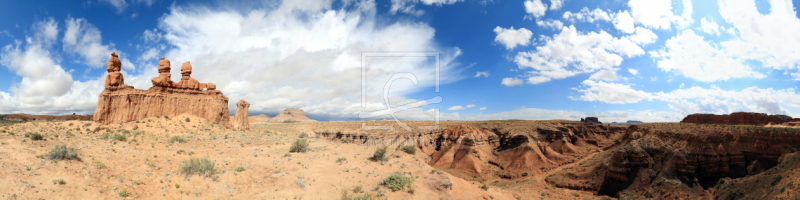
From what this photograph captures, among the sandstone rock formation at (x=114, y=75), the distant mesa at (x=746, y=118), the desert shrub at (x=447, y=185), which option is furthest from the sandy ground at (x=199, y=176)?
the distant mesa at (x=746, y=118)

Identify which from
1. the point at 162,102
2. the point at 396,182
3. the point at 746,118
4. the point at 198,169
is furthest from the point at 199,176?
the point at 746,118

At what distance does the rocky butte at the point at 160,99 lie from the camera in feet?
101

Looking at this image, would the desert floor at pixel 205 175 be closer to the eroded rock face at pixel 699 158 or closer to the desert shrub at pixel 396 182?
the desert shrub at pixel 396 182

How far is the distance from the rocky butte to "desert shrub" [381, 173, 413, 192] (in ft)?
107

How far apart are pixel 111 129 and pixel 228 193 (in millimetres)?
26462

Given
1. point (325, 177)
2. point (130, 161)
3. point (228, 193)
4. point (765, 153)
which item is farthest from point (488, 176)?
point (130, 161)

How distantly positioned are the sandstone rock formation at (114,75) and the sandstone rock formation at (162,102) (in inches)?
4.4

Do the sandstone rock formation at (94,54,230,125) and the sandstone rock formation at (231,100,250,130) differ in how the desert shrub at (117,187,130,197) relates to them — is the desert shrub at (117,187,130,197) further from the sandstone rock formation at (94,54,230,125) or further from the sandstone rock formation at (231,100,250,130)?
the sandstone rock formation at (231,100,250,130)

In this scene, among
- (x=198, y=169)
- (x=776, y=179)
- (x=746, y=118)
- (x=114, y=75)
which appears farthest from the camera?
(x=746, y=118)

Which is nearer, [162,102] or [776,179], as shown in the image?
[776,179]

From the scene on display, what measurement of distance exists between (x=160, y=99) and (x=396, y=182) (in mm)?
34032

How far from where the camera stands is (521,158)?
41.1 meters

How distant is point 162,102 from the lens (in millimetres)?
33750

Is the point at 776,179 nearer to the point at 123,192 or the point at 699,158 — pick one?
the point at 699,158
